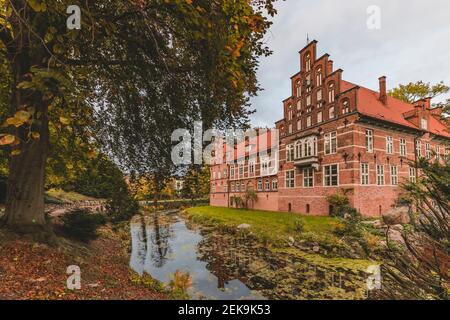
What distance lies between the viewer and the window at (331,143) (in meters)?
20.1

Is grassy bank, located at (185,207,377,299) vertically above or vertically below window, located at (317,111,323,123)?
below

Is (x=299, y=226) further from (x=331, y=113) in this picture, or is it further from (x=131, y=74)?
(x=131, y=74)

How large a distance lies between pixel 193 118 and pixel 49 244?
426 centimetres

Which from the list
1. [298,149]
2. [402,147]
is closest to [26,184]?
[298,149]

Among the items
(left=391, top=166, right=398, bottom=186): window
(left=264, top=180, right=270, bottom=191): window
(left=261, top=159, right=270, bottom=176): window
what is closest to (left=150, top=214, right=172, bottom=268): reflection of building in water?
(left=264, top=180, right=270, bottom=191): window

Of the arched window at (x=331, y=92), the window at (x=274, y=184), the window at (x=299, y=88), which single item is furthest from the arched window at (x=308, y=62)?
the window at (x=274, y=184)

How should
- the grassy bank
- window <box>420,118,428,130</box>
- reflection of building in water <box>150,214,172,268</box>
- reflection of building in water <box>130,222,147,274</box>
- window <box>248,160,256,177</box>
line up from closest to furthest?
1. the grassy bank
2. reflection of building in water <box>130,222,147,274</box>
3. reflection of building in water <box>150,214,172,268</box>
4. window <box>420,118,428,130</box>
5. window <box>248,160,256,177</box>

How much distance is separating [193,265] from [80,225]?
4.87 meters

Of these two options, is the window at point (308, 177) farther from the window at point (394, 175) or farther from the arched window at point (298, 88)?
the arched window at point (298, 88)

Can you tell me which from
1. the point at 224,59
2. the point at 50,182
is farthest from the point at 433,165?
the point at 50,182

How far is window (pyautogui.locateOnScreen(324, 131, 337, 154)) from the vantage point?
20.1 meters

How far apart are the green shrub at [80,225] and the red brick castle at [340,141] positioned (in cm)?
1714

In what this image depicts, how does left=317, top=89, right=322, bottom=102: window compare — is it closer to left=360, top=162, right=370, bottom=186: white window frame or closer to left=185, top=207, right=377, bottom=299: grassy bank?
left=360, top=162, right=370, bottom=186: white window frame
